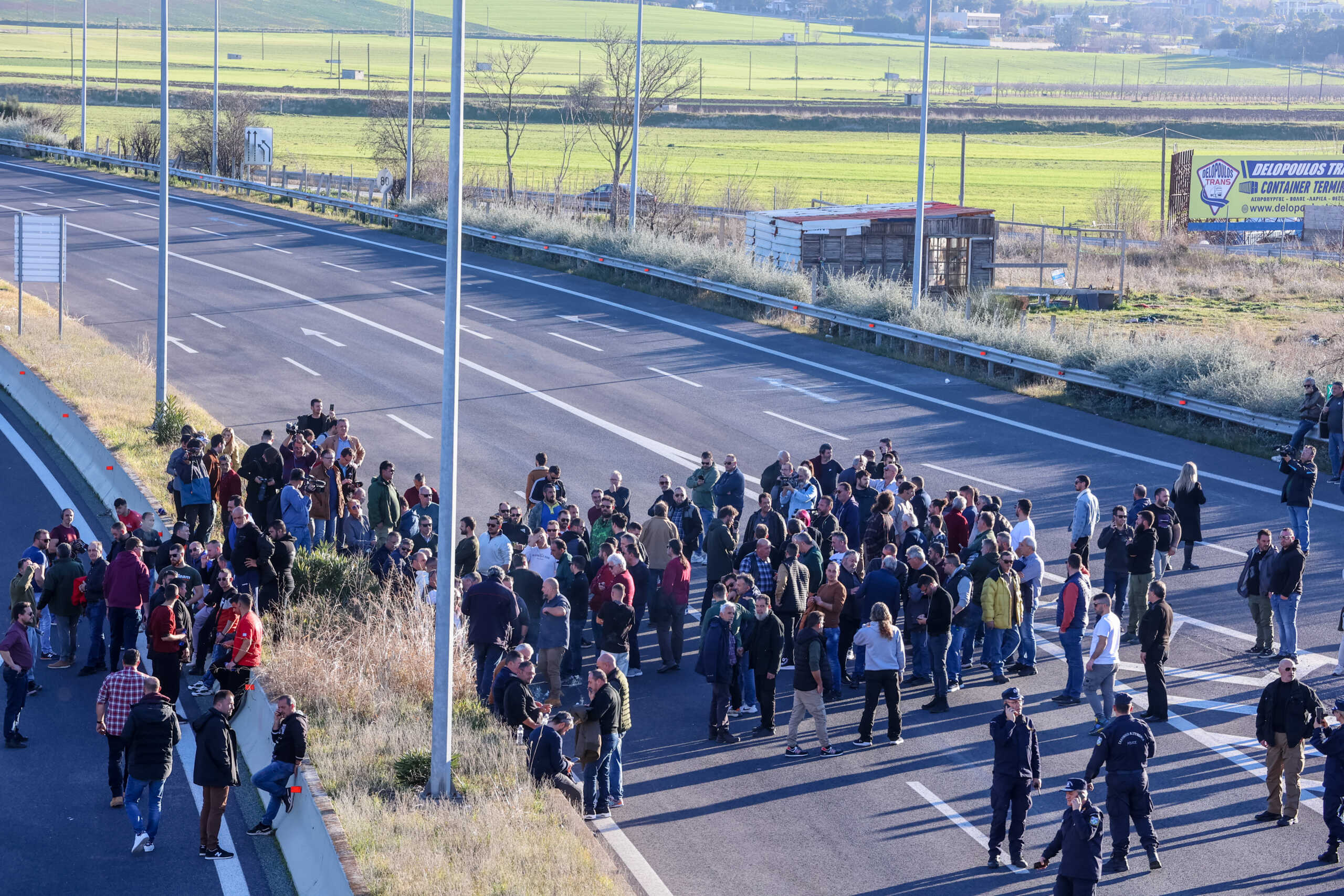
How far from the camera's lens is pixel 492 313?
35281 mm

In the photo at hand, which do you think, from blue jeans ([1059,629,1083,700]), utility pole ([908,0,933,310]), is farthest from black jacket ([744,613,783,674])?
utility pole ([908,0,933,310])

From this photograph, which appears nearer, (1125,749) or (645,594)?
(1125,749)

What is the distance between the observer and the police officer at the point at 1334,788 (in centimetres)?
1169

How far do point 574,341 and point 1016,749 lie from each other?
872 inches

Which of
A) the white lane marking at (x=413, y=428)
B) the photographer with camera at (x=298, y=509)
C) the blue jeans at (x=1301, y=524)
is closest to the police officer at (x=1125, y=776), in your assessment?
the blue jeans at (x=1301, y=524)

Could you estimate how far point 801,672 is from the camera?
13.5m

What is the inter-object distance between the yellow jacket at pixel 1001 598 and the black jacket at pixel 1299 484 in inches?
240

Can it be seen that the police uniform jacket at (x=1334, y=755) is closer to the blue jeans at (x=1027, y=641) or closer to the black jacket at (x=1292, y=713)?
the black jacket at (x=1292, y=713)

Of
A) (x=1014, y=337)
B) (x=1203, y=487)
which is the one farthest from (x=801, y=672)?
(x=1014, y=337)

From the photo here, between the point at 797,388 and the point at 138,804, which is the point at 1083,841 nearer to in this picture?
the point at 138,804

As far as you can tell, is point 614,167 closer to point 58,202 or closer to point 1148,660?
point 58,202

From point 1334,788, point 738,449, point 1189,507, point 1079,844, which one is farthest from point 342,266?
point 1079,844

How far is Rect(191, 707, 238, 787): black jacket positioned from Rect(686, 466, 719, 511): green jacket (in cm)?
884

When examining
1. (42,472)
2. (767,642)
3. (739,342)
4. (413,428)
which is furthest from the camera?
(739,342)
